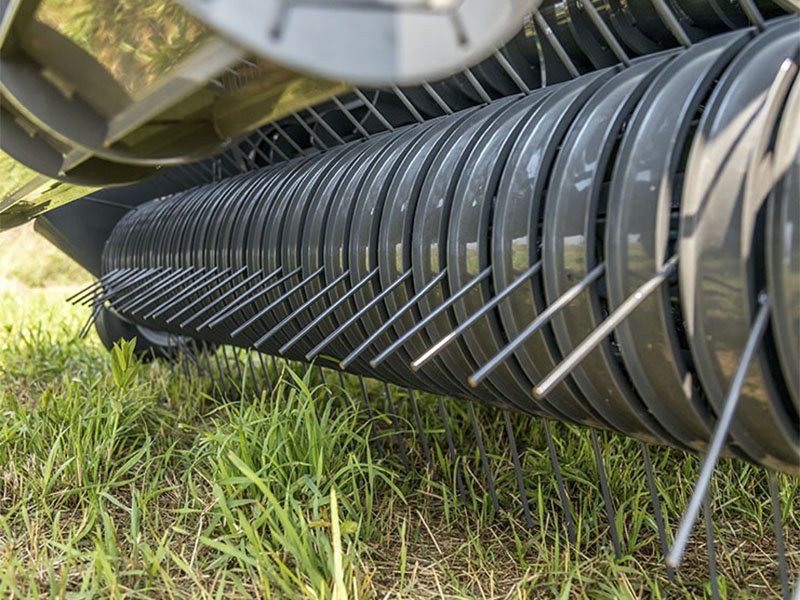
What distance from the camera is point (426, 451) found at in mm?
1881

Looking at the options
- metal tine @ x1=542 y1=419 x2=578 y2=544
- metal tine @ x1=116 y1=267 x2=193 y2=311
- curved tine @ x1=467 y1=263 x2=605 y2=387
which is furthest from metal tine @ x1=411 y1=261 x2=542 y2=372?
metal tine @ x1=116 y1=267 x2=193 y2=311

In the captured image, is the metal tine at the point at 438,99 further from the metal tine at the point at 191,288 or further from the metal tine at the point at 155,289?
the metal tine at the point at 155,289

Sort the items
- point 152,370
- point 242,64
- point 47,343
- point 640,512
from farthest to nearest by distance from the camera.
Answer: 1. point 47,343
2. point 152,370
3. point 640,512
4. point 242,64

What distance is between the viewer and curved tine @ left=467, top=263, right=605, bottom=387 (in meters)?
0.87

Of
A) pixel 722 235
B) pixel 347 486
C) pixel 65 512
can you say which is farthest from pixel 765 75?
pixel 65 512

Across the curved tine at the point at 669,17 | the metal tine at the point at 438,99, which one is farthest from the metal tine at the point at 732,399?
the metal tine at the point at 438,99

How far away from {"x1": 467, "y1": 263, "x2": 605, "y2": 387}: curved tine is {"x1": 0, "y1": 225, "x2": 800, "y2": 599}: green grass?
0.48 metres

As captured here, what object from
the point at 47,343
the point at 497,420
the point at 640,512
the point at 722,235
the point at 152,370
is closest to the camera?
the point at 722,235

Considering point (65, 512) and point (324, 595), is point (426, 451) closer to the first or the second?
point (324, 595)

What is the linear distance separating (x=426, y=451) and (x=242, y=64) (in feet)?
4.30

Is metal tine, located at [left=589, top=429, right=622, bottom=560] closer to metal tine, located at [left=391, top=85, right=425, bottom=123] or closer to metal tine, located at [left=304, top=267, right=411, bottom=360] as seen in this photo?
metal tine, located at [left=304, top=267, right=411, bottom=360]

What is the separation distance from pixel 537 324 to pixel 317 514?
2.28 feet

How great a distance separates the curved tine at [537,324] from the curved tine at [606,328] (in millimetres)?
59

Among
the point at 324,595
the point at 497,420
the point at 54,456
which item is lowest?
the point at 497,420
